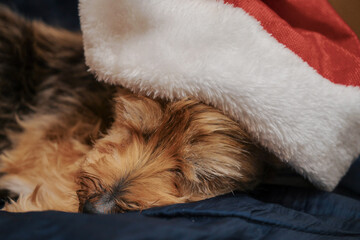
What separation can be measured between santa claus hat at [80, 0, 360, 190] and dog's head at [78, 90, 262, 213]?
0.08 metres

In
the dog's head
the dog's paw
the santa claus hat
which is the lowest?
the dog's paw

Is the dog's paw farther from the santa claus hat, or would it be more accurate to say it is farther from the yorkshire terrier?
the santa claus hat

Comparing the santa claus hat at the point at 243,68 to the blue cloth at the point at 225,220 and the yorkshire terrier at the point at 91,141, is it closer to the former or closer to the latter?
the yorkshire terrier at the point at 91,141

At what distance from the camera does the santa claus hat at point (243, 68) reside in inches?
42.4

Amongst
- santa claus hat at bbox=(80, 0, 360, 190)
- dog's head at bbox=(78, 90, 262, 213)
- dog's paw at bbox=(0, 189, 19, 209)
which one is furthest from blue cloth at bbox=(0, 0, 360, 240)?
dog's paw at bbox=(0, 189, 19, 209)

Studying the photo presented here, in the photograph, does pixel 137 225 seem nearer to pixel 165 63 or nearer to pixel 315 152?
pixel 165 63

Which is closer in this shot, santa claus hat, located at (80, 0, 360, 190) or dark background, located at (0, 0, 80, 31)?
santa claus hat, located at (80, 0, 360, 190)

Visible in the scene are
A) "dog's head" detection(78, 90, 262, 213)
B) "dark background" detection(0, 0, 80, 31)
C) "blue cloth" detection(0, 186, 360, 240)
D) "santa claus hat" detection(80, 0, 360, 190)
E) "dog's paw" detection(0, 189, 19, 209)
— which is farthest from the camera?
"dark background" detection(0, 0, 80, 31)

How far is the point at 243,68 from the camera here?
3.52 feet

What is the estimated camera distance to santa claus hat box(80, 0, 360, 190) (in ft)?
3.54

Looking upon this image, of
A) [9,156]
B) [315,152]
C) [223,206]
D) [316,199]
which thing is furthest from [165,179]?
[9,156]

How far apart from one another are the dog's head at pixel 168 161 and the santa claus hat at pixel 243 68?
0.08 m

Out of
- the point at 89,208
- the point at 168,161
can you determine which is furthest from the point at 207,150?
the point at 89,208

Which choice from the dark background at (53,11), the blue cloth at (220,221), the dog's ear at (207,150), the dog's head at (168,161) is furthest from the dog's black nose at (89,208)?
the dark background at (53,11)
